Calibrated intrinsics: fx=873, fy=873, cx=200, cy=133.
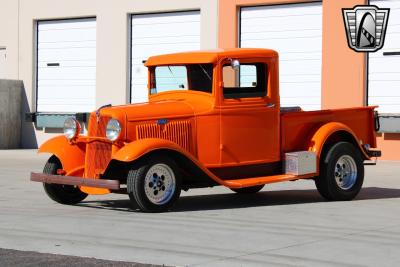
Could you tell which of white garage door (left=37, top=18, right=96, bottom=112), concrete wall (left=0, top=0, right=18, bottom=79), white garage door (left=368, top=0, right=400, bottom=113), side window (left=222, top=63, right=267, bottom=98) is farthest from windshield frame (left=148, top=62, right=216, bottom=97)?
concrete wall (left=0, top=0, right=18, bottom=79)

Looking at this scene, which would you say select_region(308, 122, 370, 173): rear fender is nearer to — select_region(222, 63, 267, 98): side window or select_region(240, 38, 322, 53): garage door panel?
select_region(222, 63, 267, 98): side window

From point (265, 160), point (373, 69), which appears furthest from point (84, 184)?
point (373, 69)

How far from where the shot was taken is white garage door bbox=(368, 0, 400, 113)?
20.6 meters

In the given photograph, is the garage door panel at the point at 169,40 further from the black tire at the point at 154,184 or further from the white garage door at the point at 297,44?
the black tire at the point at 154,184

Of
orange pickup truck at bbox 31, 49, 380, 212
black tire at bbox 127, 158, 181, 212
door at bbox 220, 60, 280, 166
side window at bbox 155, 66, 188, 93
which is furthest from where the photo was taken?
side window at bbox 155, 66, 188, 93

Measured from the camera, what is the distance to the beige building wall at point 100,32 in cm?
2380

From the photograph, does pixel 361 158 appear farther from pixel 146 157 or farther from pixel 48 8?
pixel 48 8

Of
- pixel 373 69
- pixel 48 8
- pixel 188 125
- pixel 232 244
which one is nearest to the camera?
pixel 232 244

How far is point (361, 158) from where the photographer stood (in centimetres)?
1241

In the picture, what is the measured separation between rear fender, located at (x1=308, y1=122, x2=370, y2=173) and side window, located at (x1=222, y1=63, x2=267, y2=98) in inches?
37.8

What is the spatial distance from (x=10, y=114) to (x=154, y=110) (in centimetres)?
1611

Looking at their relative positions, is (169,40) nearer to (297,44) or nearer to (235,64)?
(297,44)

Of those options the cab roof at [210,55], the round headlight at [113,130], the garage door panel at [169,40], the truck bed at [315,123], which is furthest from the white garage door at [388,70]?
the round headlight at [113,130]

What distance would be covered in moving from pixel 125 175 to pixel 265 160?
1.94 m
